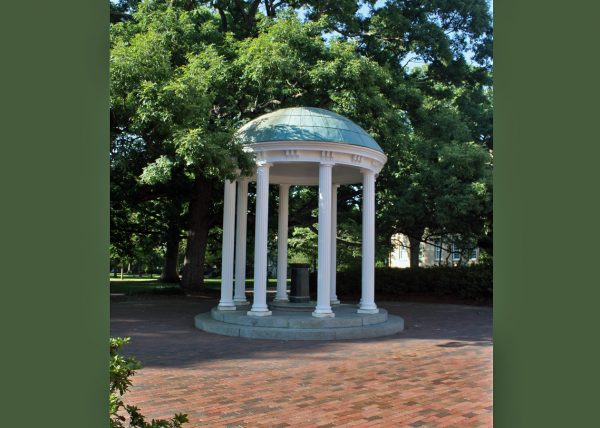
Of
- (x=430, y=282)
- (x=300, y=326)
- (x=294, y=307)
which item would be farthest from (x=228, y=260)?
(x=430, y=282)

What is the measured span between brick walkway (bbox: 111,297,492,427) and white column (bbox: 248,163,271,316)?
160 centimetres

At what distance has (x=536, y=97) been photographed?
5.07 feet

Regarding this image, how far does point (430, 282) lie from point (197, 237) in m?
11.7

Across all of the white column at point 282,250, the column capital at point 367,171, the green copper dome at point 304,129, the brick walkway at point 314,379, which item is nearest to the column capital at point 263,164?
the green copper dome at point 304,129

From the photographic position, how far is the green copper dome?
13.9m

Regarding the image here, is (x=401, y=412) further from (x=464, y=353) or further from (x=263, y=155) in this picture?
(x=263, y=155)

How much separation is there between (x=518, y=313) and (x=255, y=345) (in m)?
10.3

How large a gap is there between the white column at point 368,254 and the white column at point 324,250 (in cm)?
136

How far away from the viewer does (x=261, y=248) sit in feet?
45.5

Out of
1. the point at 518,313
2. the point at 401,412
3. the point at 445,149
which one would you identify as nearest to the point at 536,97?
the point at 518,313

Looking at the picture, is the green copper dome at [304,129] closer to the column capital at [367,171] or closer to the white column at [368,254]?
the column capital at [367,171]

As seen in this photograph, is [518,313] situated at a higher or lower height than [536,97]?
lower

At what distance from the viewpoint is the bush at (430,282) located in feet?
79.9

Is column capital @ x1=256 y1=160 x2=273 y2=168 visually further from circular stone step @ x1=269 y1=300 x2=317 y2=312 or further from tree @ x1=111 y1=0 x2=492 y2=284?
circular stone step @ x1=269 y1=300 x2=317 y2=312
